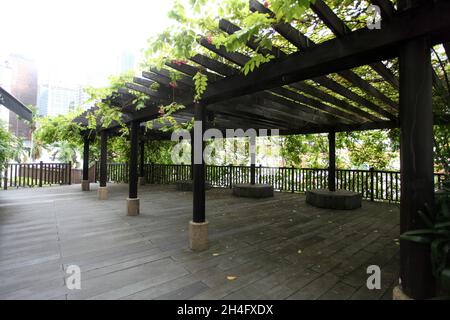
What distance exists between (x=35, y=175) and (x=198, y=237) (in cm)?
1047

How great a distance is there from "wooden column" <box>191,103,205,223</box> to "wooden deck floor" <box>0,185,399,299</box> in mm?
556

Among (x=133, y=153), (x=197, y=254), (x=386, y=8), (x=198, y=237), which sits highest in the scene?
(x=386, y=8)

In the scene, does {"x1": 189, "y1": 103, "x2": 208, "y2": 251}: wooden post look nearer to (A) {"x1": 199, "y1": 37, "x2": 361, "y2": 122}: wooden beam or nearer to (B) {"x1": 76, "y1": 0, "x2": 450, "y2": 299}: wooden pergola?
(B) {"x1": 76, "y1": 0, "x2": 450, "y2": 299}: wooden pergola

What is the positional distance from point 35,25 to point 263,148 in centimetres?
905

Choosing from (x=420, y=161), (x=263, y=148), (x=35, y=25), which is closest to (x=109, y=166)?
(x=263, y=148)

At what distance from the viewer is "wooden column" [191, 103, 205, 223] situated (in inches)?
125

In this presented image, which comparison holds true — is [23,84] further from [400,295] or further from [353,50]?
[400,295]

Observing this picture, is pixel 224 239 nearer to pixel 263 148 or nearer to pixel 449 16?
pixel 449 16

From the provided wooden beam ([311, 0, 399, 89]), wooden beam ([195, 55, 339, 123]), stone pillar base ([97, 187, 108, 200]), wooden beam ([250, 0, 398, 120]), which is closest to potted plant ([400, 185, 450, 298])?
wooden beam ([311, 0, 399, 89])

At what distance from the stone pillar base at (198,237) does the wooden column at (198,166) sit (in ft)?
0.28

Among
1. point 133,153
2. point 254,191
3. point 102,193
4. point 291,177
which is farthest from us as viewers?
point 291,177

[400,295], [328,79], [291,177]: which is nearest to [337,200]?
[291,177]

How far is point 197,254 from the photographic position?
2.96 metres

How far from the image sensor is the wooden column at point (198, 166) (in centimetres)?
318
